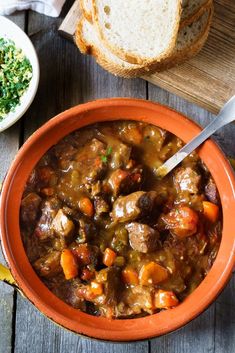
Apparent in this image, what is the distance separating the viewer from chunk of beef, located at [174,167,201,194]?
3.13m

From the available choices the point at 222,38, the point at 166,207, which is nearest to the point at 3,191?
the point at 166,207

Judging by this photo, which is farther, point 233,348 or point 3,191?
point 233,348

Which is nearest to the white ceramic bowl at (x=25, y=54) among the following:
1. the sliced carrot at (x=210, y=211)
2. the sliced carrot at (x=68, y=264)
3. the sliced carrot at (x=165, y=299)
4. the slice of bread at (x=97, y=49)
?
the slice of bread at (x=97, y=49)

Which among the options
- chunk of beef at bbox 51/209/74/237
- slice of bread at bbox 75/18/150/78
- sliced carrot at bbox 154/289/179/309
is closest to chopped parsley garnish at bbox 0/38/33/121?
slice of bread at bbox 75/18/150/78

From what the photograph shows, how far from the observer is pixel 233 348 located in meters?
3.60

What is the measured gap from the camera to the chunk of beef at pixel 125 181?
10.3 feet

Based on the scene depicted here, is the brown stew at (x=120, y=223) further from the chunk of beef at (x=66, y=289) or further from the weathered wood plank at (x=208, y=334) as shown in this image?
the weathered wood plank at (x=208, y=334)

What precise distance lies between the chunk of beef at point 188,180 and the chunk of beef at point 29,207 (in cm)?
70

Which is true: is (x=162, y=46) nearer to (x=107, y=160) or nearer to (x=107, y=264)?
(x=107, y=160)

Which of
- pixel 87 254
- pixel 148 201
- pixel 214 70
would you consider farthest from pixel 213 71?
pixel 87 254

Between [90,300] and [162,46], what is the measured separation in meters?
1.42

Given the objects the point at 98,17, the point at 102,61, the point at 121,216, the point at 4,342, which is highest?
the point at 98,17

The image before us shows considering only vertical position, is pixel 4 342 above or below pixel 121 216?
below

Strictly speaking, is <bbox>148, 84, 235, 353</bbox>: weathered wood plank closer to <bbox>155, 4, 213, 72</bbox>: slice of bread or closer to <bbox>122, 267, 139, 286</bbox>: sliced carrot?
<bbox>122, 267, 139, 286</bbox>: sliced carrot
